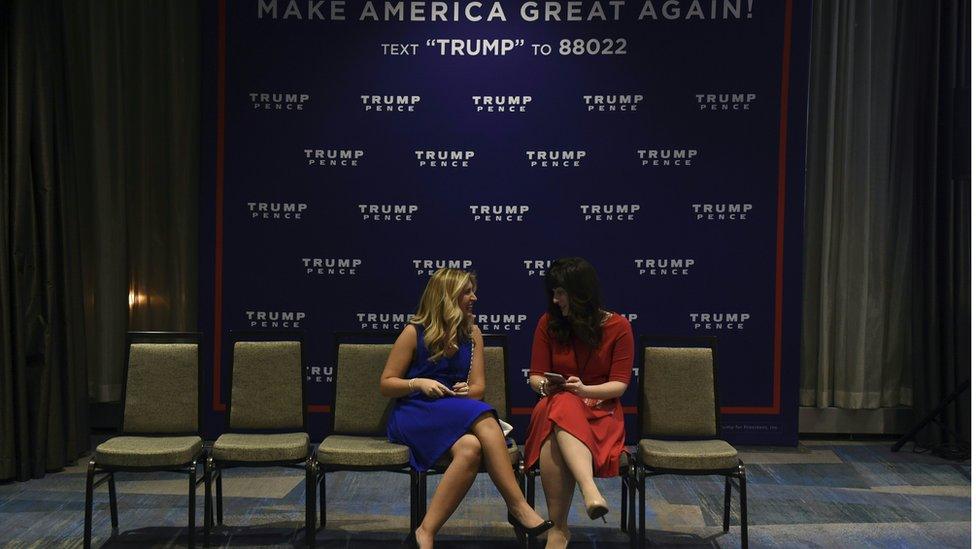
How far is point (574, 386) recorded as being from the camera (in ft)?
12.6

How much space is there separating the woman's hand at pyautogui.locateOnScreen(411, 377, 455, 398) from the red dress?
381mm

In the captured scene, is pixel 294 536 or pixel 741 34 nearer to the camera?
pixel 294 536

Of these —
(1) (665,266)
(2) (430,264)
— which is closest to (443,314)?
(2) (430,264)

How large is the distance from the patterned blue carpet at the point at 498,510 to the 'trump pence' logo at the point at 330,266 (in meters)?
1.25

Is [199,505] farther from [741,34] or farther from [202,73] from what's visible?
[741,34]

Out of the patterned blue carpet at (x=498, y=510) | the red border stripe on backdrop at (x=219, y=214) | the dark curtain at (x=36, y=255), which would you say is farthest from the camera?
the red border stripe on backdrop at (x=219, y=214)

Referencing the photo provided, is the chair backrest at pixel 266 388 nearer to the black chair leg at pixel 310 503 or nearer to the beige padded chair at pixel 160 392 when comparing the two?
the beige padded chair at pixel 160 392

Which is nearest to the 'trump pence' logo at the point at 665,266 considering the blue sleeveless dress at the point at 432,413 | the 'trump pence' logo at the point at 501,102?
the 'trump pence' logo at the point at 501,102

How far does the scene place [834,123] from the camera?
20.0 feet

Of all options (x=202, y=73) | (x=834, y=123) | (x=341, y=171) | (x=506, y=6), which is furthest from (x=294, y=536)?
(x=834, y=123)

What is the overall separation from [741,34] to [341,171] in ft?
8.32

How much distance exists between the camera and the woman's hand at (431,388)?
151 inches

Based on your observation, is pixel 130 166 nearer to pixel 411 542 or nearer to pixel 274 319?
pixel 274 319

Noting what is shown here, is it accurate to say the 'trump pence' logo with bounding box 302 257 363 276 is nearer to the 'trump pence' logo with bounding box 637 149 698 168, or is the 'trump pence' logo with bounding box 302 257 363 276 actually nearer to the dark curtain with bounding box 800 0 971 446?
the 'trump pence' logo with bounding box 637 149 698 168
